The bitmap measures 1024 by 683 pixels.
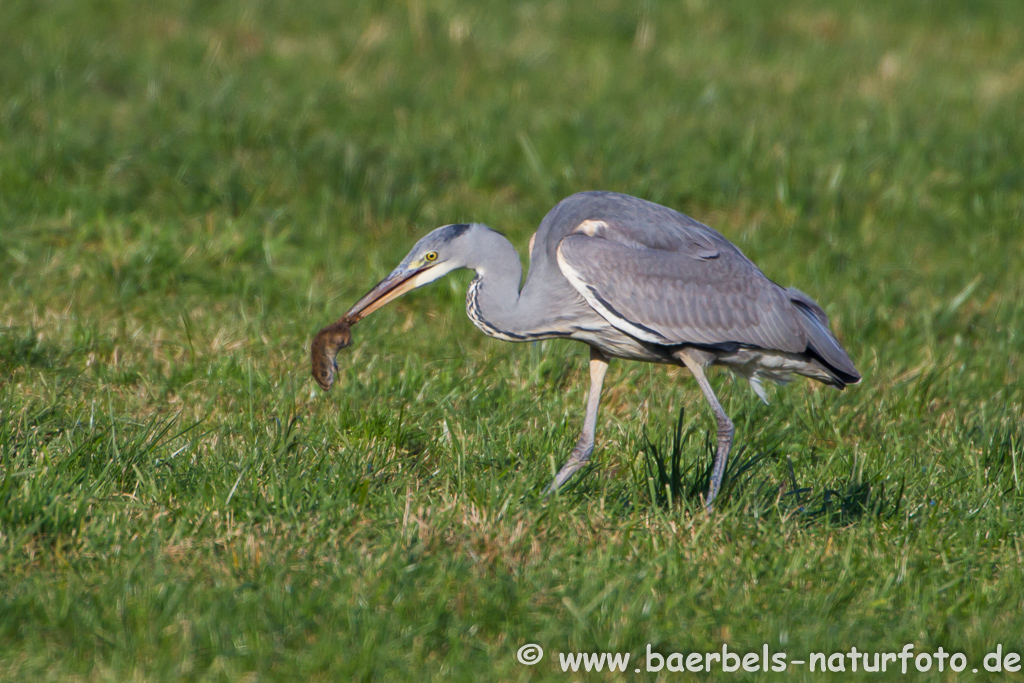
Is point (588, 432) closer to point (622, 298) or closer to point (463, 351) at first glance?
point (622, 298)

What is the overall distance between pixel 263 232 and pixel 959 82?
6172mm

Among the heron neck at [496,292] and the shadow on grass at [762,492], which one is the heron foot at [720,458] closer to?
the shadow on grass at [762,492]

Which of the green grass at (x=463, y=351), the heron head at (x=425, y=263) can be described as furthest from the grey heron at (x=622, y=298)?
the green grass at (x=463, y=351)

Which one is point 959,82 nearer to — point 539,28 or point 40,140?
point 539,28

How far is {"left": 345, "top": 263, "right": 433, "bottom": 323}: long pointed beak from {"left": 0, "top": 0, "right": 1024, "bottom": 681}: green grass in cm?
52

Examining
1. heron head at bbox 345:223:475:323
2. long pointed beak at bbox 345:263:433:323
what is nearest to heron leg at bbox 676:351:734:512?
heron head at bbox 345:223:475:323

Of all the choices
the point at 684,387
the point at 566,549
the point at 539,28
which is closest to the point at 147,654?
the point at 566,549

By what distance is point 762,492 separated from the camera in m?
4.47

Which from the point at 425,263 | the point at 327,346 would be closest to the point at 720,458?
the point at 425,263

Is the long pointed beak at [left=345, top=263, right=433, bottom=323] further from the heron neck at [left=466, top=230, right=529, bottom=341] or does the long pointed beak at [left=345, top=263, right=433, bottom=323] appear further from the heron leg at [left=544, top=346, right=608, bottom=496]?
the heron leg at [left=544, top=346, right=608, bottom=496]

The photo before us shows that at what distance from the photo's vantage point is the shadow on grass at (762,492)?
434cm

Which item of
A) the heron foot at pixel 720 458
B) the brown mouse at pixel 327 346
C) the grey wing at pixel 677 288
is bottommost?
the heron foot at pixel 720 458

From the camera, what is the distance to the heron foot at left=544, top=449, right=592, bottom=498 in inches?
171

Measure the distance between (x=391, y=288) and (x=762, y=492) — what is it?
164 cm
